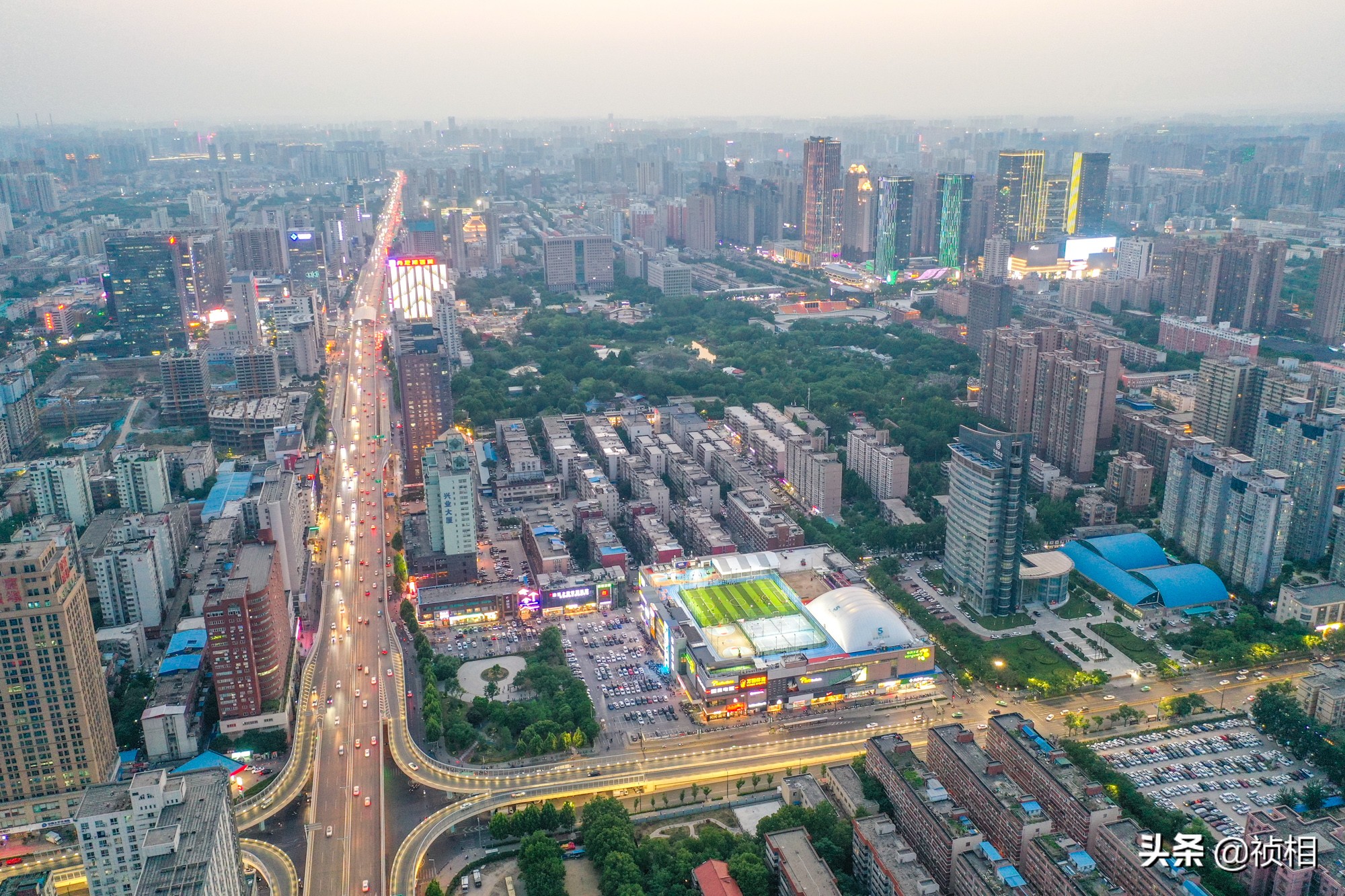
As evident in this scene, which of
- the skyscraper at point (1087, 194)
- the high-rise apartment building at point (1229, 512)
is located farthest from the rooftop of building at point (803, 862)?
the skyscraper at point (1087, 194)

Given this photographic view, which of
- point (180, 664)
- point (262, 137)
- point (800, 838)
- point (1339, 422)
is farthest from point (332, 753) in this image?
point (262, 137)

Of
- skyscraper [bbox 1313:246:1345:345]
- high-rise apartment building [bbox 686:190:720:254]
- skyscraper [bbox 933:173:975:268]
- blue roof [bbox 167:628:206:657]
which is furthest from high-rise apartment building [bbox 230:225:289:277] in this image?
skyscraper [bbox 1313:246:1345:345]

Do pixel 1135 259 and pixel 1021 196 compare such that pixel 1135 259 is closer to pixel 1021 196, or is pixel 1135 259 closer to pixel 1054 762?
pixel 1021 196

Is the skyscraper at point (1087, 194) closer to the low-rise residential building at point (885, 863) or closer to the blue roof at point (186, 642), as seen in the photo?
the low-rise residential building at point (885, 863)

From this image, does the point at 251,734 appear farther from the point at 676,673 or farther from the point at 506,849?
the point at 676,673

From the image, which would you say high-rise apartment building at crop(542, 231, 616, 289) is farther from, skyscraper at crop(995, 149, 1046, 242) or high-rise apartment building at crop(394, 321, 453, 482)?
high-rise apartment building at crop(394, 321, 453, 482)

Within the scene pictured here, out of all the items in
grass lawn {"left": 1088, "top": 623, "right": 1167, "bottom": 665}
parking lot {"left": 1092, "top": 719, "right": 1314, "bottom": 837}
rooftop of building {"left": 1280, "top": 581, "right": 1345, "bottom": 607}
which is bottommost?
parking lot {"left": 1092, "top": 719, "right": 1314, "bottom": 837}
